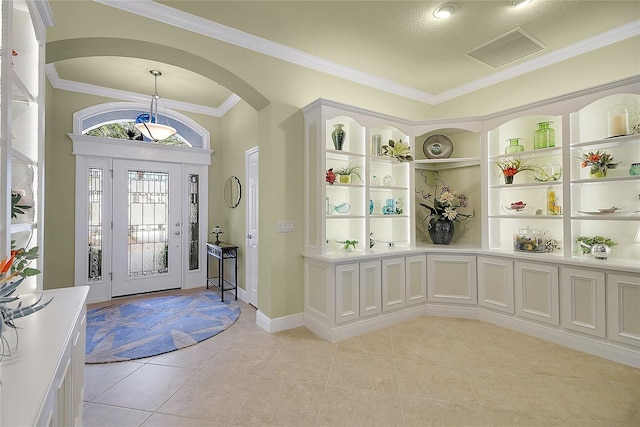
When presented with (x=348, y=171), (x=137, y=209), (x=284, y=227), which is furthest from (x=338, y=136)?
(x=137, y=209)

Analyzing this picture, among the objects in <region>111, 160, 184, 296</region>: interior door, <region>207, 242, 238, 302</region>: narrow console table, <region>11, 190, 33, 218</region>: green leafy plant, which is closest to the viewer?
<region>11, 190, 33, 218</region>: green leafy plant

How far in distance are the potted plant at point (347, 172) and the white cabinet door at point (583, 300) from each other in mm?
2317

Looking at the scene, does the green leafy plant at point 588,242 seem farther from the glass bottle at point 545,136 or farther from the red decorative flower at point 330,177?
the red decorative flower at point 330,177

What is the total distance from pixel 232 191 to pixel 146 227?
1.52 metres

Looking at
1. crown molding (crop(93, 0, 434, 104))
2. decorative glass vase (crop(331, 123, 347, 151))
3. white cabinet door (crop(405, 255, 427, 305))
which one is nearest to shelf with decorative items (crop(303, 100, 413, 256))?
decorative glass vase (crop(331, 123, 347, 151))

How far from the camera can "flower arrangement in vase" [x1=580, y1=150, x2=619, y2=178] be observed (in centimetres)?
287

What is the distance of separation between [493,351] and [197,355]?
2.77 metres

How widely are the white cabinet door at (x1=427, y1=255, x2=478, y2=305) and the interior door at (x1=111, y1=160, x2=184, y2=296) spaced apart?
410 cm

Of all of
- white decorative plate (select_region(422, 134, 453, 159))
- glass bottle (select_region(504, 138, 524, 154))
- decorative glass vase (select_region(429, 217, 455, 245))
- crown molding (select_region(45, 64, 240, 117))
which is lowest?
decorative glass vase (select_region(429, 217, 455, 245))

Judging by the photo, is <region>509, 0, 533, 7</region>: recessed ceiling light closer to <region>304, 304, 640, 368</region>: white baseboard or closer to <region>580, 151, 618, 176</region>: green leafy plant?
<region>580, 151, 618, 176</region>: green leafy plant

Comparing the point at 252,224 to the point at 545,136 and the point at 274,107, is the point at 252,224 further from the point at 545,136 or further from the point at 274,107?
the point at 545,136

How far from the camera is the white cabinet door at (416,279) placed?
3.63 metres

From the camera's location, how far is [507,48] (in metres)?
3.26

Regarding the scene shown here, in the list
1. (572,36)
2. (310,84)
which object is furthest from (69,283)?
(572,36)
